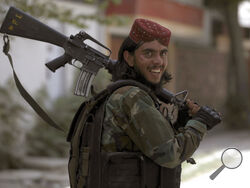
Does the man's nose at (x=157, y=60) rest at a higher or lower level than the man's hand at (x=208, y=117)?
higher

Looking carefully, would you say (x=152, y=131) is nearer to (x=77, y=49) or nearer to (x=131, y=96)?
(x=131, y=96)

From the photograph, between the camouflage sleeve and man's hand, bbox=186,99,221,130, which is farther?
man's hand, bbox=186,99,221,130

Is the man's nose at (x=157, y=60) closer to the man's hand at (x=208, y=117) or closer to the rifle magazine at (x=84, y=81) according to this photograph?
the man's hand at (x=208, y=117)

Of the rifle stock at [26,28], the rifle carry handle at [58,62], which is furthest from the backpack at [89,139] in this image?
the rifle stock at [26,28]

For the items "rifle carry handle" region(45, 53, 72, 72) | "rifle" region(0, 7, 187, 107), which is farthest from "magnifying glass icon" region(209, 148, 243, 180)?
"rifle carry handle" region(45, 53, 72, 72)

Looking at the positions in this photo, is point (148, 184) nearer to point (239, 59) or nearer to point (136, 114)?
point (136, 114)

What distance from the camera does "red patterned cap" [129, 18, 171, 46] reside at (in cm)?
261

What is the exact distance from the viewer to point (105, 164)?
2512 millimetres

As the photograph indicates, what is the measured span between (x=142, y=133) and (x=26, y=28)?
990mm

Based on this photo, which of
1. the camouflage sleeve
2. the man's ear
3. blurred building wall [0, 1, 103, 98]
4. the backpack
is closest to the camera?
the camouflage sleeve

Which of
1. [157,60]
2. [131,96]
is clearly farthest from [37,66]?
[131,96]

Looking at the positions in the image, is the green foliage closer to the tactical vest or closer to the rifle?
the rifle

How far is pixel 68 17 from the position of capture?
19.1ft

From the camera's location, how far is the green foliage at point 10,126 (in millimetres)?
7980
